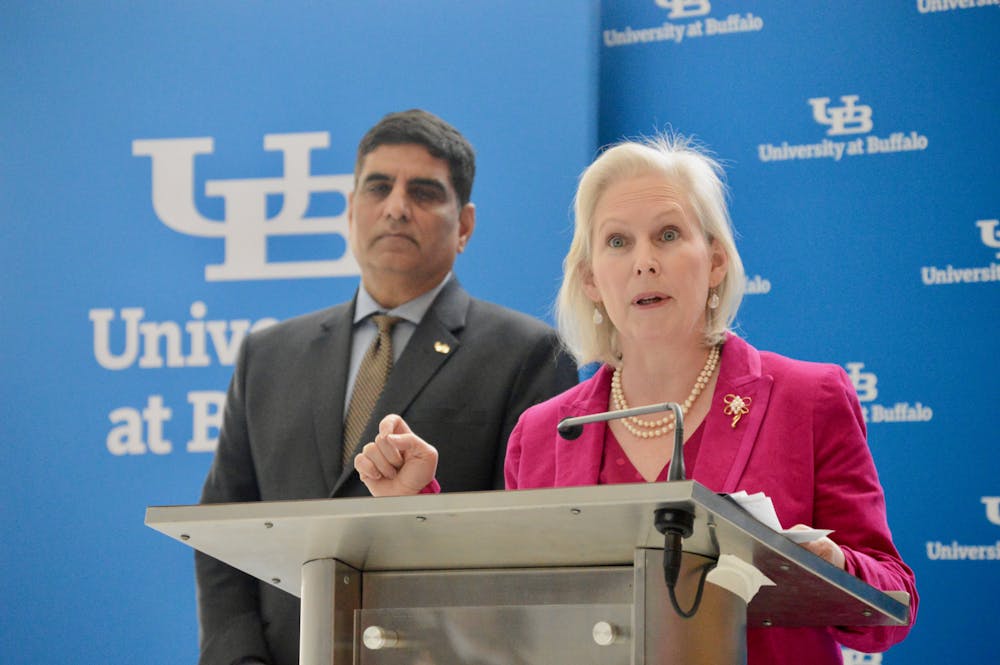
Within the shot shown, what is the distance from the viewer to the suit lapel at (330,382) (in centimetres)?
350

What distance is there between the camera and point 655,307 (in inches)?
99.1

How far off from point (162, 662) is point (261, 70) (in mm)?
1890

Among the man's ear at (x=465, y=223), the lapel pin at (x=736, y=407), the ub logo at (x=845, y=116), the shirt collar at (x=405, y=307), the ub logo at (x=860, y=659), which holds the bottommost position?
the ub logo at (x=860, y=659)

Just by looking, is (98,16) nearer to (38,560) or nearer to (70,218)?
(70,218)

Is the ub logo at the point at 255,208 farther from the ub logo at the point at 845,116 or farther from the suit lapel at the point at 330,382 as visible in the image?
the ub logo at the point at 845,116

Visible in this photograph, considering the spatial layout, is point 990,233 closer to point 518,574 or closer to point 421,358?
point 421,358

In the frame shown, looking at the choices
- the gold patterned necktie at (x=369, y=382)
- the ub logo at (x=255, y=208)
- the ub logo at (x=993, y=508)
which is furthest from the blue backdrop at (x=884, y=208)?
the gold patterned necktie at (x=369, y=382)

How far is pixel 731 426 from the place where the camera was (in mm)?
2359

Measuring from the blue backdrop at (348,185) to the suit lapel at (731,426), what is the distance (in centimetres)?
168

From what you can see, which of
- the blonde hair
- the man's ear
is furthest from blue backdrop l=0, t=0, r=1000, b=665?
the blonde hair

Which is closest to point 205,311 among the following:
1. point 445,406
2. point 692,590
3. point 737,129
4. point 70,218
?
point 70,218

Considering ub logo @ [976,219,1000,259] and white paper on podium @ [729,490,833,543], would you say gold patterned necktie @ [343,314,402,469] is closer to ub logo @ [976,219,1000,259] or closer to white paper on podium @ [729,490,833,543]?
ub logo @ [976,219,1000,259]

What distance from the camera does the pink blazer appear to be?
2158mm

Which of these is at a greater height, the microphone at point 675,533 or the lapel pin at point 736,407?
the lapel pin at point 736,407
